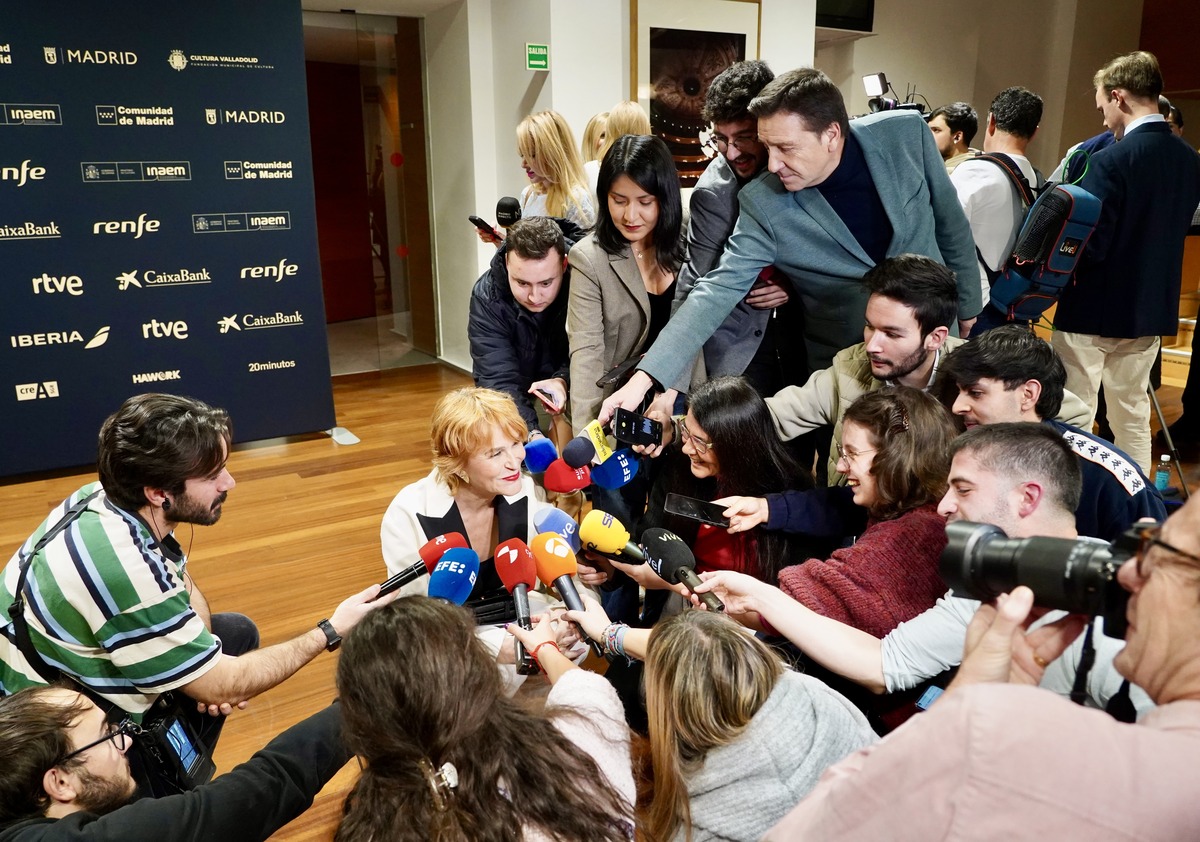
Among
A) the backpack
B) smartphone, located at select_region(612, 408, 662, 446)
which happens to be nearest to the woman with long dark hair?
smartphone, located at select_region(612, 408, 662, 446)

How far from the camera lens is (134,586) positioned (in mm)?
1636

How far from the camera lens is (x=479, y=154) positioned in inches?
218

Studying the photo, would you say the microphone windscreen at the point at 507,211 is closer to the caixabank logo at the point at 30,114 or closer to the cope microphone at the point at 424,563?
the cope microphone at the point at 424,563

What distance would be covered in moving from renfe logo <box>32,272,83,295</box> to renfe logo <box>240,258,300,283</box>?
74 centimetres

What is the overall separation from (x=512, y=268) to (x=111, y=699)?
5.18 feet

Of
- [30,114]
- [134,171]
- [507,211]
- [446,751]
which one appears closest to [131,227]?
[134,171]

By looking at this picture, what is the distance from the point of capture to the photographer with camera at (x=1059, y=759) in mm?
689

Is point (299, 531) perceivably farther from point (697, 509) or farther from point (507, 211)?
point (697, 509)

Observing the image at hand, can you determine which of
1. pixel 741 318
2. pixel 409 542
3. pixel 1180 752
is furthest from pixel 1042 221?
pixel 1180 752

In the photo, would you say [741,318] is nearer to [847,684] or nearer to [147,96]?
[847,684]

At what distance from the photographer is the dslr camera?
0.88 meters

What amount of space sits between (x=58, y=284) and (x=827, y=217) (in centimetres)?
365

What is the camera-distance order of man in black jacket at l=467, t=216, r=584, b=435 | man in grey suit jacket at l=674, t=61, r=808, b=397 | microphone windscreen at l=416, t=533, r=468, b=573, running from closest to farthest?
1. microphone windscreen at l=416, t=533, r=468, b=573
2. man in grey suit jacket at l=674, t=61, r=808, b=397
3. man in black jacket at l=467, t=216, r=584, b=435

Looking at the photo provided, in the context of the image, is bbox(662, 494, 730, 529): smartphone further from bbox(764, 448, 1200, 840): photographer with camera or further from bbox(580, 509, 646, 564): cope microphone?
bbox(764, 448, 1200, 840): photographer with camera
